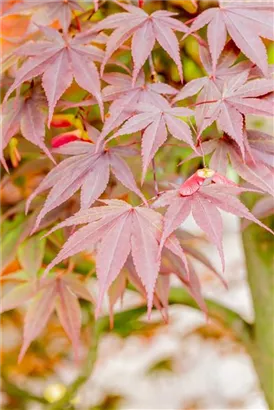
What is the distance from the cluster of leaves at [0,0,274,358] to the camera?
553mm

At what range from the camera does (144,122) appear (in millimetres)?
581

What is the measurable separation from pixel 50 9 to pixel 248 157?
280mm

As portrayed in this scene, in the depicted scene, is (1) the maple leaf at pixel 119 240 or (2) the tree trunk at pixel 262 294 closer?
(1) the maple leaf at pixel 119 240

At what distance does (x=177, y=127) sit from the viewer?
581 mm

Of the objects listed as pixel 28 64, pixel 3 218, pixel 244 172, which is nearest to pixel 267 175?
pixel 244 172

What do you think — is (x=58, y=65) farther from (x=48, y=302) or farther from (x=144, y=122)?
(x=48, y=302)

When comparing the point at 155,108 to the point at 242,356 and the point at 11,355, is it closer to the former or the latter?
the point at 11,355

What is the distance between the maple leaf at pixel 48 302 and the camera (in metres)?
0.76

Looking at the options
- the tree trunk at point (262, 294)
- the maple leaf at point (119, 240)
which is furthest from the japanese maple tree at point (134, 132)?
the tree trunk at point (262, 294)

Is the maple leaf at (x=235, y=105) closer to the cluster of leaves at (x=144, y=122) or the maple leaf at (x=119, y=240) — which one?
the cluster of leaves at (x=144, y=122)

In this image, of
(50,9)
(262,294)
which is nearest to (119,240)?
(50,9)

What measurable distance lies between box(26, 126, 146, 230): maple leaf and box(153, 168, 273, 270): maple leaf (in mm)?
41

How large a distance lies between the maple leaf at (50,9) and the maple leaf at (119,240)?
0.24 metres

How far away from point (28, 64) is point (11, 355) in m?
1.17
